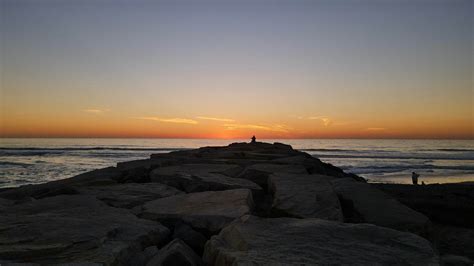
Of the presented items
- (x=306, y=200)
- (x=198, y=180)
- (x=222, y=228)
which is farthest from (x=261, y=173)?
(x=222, y=228)

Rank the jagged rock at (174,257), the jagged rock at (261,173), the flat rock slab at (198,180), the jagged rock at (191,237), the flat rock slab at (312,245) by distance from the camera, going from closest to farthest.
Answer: the flat rock slab at (312,245) → the jagged rock at (174,257) → the jagged rock at (191,237) → the flat rock slab at (198,180) → the jagged rock at (261,173)

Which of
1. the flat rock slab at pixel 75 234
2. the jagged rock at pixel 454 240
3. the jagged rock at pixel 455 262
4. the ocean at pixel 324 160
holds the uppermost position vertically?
the flat rock slab at pixel 75 234

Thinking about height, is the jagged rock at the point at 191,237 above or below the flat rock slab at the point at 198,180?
below

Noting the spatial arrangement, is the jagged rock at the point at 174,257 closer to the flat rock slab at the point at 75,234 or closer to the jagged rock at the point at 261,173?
the flat rock slab at the point at 75,234

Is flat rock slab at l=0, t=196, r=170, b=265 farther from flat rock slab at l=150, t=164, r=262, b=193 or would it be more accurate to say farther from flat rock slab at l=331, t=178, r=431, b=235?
flat rock slab at l=331, t=178, r=431, b=235

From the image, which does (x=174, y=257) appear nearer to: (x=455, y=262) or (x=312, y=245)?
(x=312, y=245)

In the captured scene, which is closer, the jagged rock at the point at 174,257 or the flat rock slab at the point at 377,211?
the jagged rock at the point at 174,257

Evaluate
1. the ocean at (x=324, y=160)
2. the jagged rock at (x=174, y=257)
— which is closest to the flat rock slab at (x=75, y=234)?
the jagged rock at (x=174, y=257)

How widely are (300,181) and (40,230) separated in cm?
230

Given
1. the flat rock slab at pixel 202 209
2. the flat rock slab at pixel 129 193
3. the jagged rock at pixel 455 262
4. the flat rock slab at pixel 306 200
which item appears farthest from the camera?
the flat rock slab at pixel 129 193

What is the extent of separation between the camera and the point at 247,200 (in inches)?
102

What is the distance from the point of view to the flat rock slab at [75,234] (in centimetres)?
156

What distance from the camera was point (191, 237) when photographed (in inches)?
80.8

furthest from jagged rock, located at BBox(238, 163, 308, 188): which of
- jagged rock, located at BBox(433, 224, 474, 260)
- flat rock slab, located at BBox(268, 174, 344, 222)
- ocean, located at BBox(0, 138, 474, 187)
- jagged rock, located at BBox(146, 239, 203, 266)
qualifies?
ocean, located at BBox(0, 138, 474, 187)
